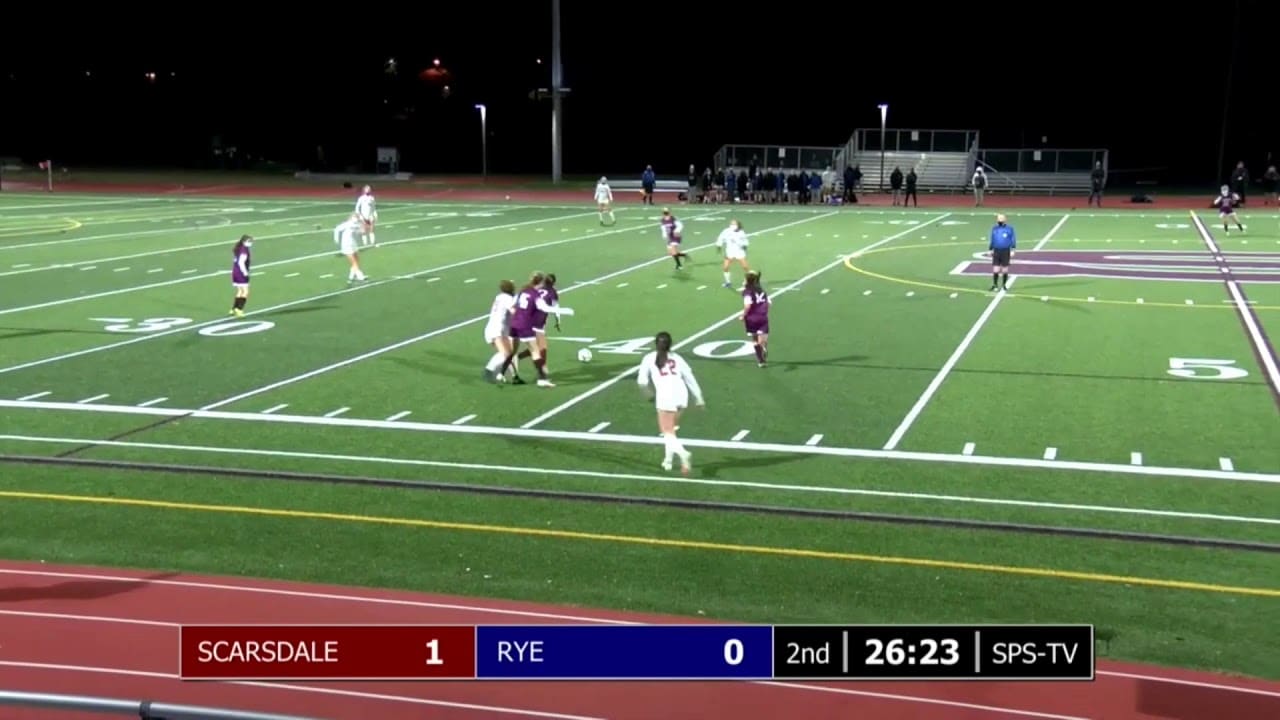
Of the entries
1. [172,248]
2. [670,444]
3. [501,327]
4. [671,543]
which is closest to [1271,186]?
[172,248]

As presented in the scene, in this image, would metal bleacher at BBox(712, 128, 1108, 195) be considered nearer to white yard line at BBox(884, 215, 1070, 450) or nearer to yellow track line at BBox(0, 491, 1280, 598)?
white yard line at BBox(884, 215, 1070, 450)

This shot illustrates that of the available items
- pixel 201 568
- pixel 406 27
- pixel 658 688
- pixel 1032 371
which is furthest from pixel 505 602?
pixel 406 27

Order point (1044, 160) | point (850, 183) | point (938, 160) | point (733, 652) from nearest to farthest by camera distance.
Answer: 1. point (733, 652)
2. point (850, 183)
3. point (1044, 160)
4. point (938, 160)

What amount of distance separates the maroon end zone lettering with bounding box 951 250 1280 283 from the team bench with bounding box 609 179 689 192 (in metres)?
30.6

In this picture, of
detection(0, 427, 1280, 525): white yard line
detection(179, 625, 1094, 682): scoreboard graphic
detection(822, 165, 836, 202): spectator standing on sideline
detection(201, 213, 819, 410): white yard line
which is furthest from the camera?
detection(822, 165, 836, 202): spectator standing on sideline

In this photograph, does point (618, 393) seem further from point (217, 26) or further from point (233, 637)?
point (217, 26)

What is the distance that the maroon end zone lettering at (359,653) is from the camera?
5688 mm

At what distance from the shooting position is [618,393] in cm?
A: 1666

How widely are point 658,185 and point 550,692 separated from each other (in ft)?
187

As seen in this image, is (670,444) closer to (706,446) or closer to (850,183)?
(706,446)

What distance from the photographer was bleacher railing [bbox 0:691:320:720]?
3605 millimetres

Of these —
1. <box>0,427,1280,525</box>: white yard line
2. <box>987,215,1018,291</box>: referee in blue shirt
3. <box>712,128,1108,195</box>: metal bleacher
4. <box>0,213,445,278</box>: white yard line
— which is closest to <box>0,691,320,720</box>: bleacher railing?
<box>0,427,1280,525</box>: white yard line

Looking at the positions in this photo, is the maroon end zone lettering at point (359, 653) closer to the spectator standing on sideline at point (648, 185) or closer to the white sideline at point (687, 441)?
Answer: the white sideline at point (687, 441)

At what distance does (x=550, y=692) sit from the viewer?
25.9 ft
